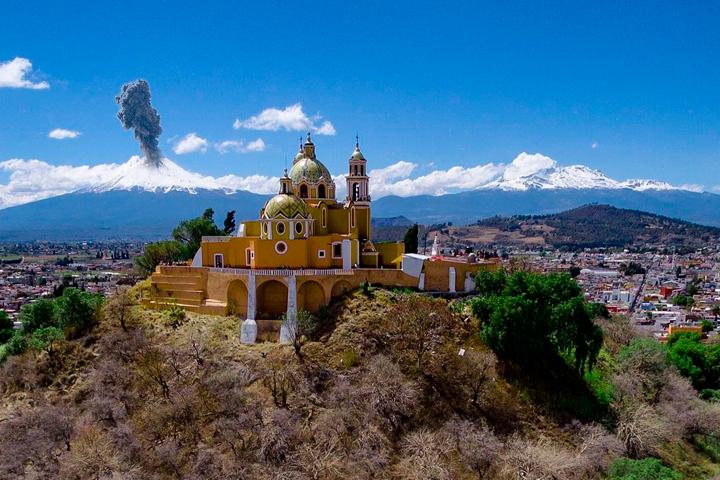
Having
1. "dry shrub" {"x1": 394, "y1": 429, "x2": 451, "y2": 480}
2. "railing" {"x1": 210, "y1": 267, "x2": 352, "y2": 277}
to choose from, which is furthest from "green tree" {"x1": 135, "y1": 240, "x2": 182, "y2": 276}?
"dry shrub" {"x1": 394, "y1": 429, "x2": 451, "y2": 480}

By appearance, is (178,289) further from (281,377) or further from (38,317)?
(281,377)

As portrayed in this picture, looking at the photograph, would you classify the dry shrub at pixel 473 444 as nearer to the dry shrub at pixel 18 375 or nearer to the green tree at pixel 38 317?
the dry shrub at pixel 18 375

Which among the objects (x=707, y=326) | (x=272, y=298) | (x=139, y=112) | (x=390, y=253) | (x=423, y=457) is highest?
(x=139, y=112)

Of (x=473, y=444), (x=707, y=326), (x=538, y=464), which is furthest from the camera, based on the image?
(x=707, y=326)

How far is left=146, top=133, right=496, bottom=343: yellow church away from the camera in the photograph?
37.2 metres

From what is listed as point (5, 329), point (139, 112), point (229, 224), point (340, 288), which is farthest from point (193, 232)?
point (139, 112)

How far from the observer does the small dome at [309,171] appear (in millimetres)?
42000

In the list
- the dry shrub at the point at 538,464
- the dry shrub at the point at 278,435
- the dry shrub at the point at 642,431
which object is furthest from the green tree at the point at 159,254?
the dry shrub at the point at 642,431

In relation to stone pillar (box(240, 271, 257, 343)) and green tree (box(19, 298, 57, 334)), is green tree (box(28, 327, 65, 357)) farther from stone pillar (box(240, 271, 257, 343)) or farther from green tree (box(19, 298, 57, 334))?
stone pillar (box(240, 271, 257, 343))

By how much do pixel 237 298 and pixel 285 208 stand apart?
18.9 feet

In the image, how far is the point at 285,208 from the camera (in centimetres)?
3778

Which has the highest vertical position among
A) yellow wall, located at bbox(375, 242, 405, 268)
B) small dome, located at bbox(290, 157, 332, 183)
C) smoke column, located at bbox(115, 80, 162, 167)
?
smoke column, located at bbox(115, 80, 162, 167)

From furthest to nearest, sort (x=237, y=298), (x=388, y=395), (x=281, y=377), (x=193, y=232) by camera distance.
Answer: (x=193, y=232) < (x=237, y=298) < (x=281, y=377) < (x=388, y=395)

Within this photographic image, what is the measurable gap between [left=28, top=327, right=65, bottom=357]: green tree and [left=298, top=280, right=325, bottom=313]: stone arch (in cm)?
1335
